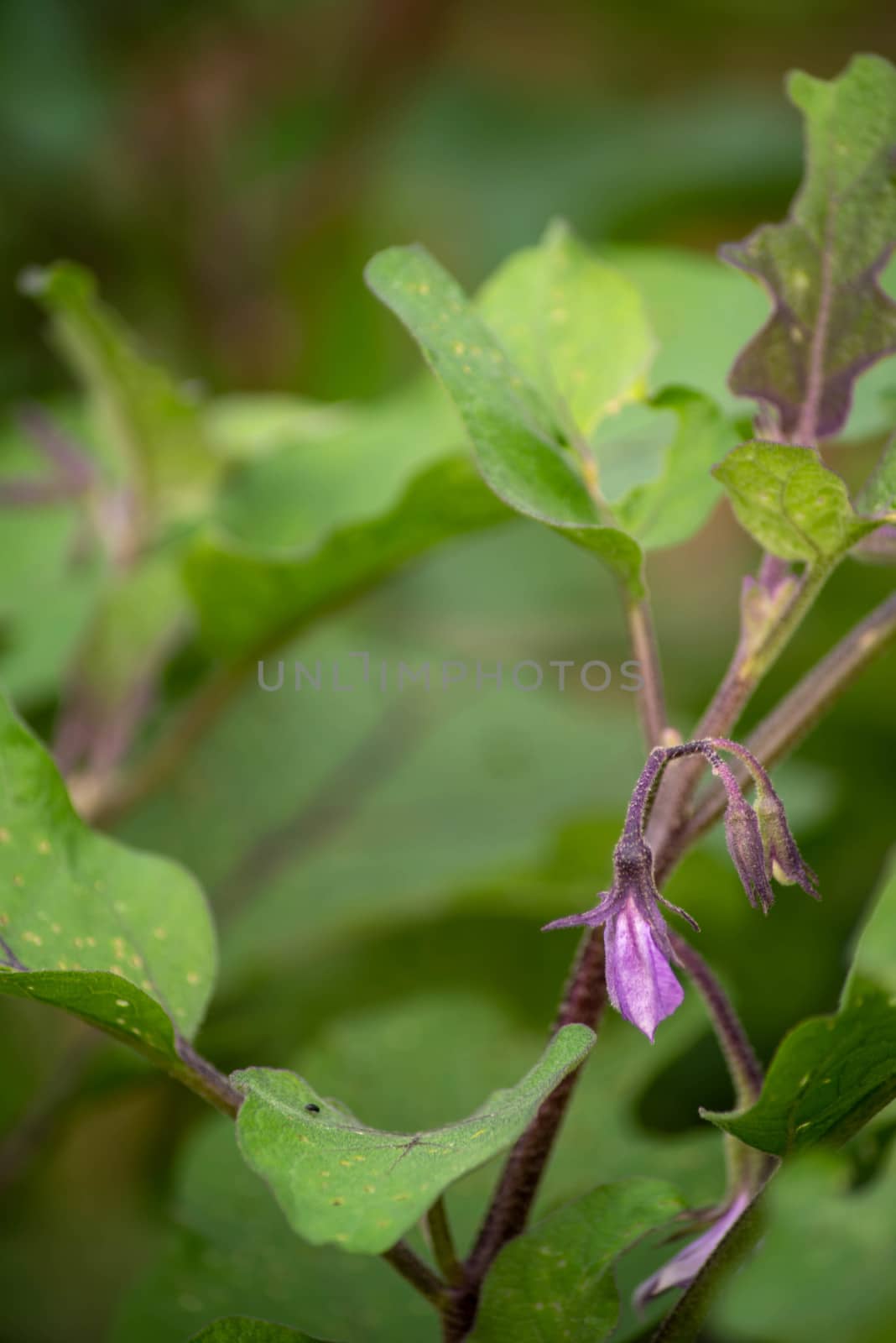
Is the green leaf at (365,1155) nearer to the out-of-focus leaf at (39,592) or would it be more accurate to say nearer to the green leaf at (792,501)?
the green leaf at (792,501)

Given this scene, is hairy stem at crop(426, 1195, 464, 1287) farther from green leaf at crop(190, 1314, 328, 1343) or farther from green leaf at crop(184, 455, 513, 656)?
green leaf at crop(184, 455, 513, 656)

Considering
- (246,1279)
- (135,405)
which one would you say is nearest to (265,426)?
(135,405)

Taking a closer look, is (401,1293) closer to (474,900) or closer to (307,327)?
(474,900)

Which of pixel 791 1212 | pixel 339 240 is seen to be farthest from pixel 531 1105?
pixel 339 240

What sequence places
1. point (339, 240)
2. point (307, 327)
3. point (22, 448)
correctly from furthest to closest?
point (339, 240) < point (307, 327) < point (22, 448)

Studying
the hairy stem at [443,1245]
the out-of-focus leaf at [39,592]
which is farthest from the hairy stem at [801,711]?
the out-of-focus leaf at [39,592]
